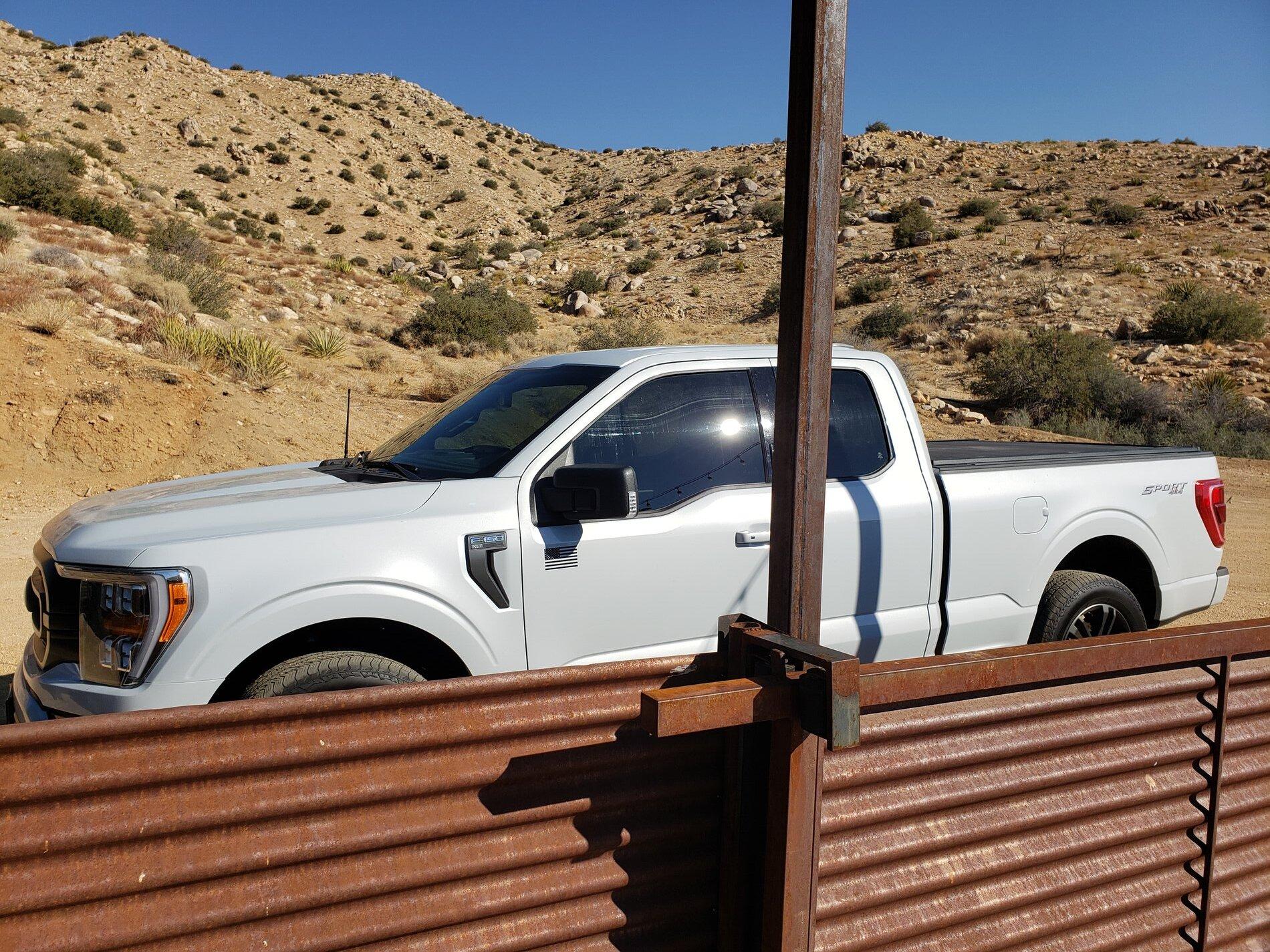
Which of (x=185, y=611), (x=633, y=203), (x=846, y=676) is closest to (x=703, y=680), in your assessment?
(x=846, y=676)

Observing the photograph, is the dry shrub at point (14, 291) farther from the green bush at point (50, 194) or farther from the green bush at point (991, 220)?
the green bush at point (991, 220)

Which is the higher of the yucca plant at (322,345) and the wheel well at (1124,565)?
the yucca plant at (322,345)

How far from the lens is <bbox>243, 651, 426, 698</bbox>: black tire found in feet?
10.0

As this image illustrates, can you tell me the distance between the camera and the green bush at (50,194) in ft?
78.2

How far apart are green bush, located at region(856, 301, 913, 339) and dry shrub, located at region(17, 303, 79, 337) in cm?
2269

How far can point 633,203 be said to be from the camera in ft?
190

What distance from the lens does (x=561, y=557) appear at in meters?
3.54

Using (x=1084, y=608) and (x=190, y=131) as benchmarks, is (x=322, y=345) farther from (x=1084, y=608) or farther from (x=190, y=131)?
(x=190, y=131)

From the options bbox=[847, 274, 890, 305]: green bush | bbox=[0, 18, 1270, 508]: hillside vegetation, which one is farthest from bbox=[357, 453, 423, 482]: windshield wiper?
bbox=[847, 274, 890, 305]: green bush

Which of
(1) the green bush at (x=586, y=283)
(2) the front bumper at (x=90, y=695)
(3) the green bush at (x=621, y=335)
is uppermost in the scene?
(1) the green bush at (x=586, y=283)

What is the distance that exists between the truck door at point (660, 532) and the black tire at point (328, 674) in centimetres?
55

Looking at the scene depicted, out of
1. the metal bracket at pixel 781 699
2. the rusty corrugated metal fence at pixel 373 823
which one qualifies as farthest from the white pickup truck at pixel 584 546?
the metal bracket at pixel 781 699

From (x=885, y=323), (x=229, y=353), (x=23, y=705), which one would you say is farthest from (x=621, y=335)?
(x=23, y=705)

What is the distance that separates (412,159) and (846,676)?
66548mm
